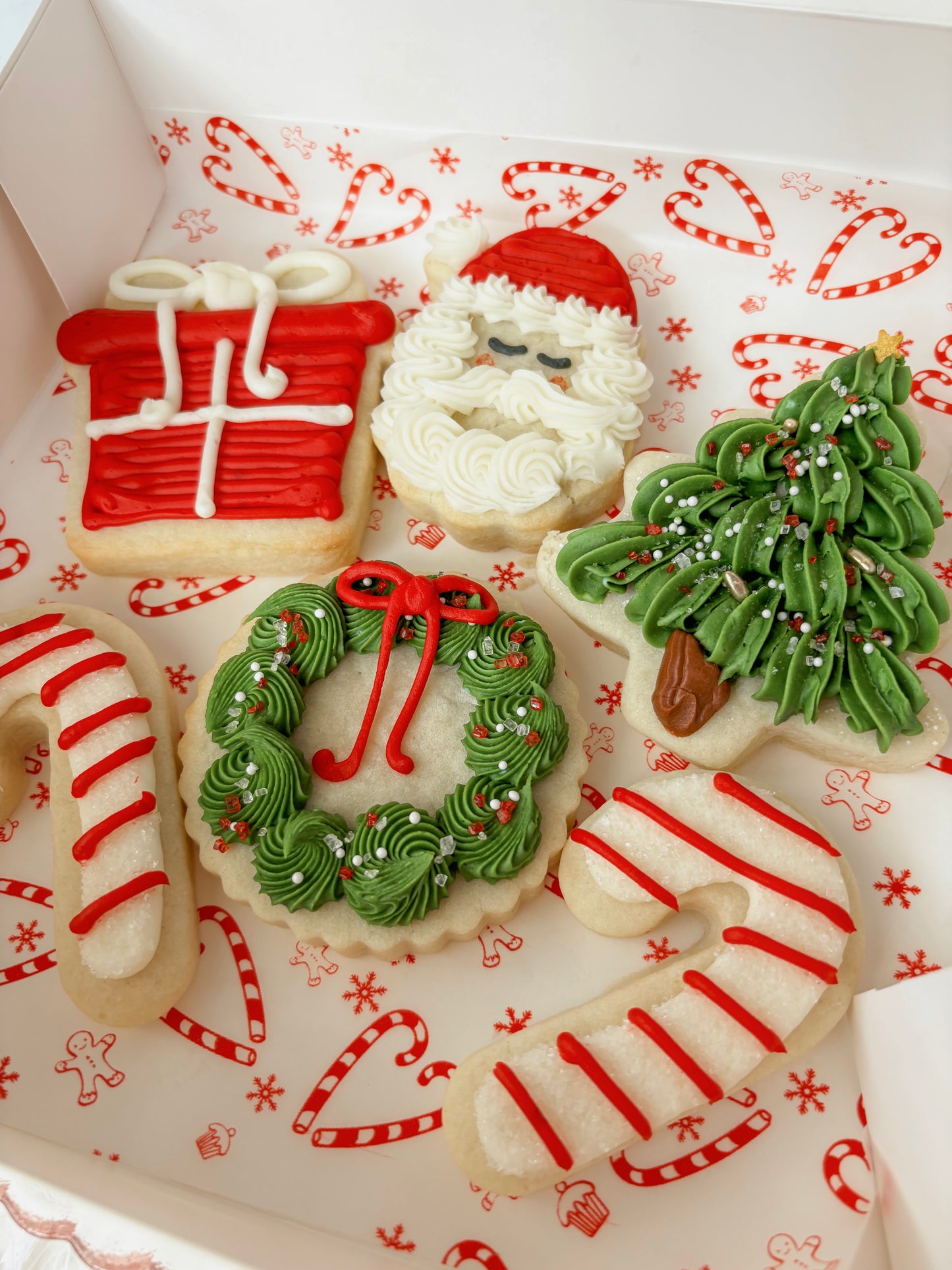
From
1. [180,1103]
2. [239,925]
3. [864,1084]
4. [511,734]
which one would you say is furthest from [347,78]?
[864,1084]

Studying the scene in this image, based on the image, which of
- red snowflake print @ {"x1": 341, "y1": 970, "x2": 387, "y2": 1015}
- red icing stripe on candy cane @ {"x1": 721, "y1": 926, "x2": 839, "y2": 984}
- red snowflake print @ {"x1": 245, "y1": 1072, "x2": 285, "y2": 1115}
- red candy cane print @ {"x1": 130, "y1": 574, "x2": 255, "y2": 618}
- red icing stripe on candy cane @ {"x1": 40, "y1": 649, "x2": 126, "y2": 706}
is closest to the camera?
red icing stripe on candy cane @ {"x1": 721, "y1": 926, "x2": 839, "y2": 984}

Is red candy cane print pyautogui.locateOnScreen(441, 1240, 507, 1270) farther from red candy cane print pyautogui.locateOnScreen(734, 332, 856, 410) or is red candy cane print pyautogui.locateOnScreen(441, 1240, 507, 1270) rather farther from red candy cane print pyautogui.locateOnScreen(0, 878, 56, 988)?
red candy cane print pyautogui.locateOnScreen(734, 332, 856, 410)

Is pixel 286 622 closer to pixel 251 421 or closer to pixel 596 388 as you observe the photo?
pixel 251 421

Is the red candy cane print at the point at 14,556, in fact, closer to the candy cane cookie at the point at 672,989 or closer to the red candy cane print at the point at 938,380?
the candy cane cookie at the point at 672,989

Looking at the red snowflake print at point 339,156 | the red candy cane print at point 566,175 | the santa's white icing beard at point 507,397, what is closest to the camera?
the santa's white icing beard at point 507,397

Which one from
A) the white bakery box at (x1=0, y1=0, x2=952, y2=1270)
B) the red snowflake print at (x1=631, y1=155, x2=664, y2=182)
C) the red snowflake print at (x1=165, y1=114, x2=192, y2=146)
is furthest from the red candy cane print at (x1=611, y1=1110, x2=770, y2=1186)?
the red snowflake print at (x1=165, y1=114, x2=192, y2=146)

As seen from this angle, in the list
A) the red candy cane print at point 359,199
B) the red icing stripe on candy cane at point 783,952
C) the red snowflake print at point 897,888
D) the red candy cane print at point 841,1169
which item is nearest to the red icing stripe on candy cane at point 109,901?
the red icing stripe on candy cane at point 783,952
